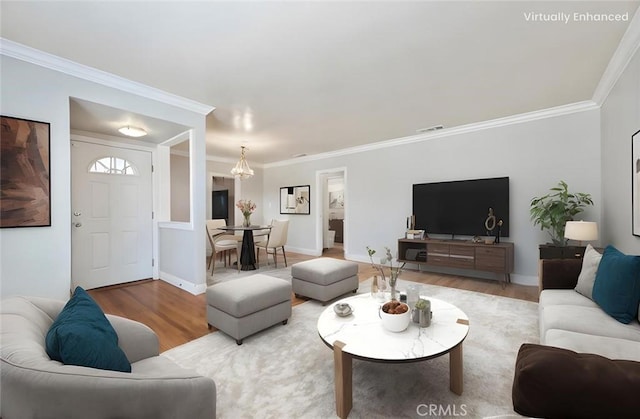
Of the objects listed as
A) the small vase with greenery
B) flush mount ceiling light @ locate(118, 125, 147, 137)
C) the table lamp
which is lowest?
the table lamp

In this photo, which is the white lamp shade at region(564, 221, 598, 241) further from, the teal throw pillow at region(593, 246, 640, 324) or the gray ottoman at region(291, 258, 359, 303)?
the gray ottoman at region(291, 258, 359, 303)

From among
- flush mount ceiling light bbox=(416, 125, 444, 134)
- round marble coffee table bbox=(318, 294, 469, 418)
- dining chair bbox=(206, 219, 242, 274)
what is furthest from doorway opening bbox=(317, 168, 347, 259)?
round marble coffee table bbox=(318, 294, 469, 418)

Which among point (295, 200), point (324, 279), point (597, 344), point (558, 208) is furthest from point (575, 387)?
point (295, 200)

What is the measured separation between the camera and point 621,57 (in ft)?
7.82

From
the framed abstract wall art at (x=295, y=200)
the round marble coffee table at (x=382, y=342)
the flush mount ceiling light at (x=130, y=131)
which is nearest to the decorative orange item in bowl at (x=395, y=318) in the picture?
the round marble coffee table at (x=382, y=342)

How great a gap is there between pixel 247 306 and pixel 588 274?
110 inches

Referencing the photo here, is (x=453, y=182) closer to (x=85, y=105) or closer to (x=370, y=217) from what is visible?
(x=370, y=217)

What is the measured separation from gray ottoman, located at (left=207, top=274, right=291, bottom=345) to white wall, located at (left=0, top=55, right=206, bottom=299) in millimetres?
Answer: 1487

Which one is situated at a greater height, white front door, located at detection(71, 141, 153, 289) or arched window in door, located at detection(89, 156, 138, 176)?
arched window in door, located at detection(89, 156, 138, 176)

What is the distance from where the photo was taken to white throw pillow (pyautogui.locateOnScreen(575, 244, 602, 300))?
212 centimetres

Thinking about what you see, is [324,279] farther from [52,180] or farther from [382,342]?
[52,180]

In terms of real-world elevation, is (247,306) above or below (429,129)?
below

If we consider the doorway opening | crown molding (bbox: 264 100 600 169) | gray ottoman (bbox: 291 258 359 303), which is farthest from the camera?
the doorway opening

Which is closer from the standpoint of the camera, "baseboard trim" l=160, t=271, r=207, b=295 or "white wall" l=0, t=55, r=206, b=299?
"white wall" l=0, t=55, r=206, b=299
